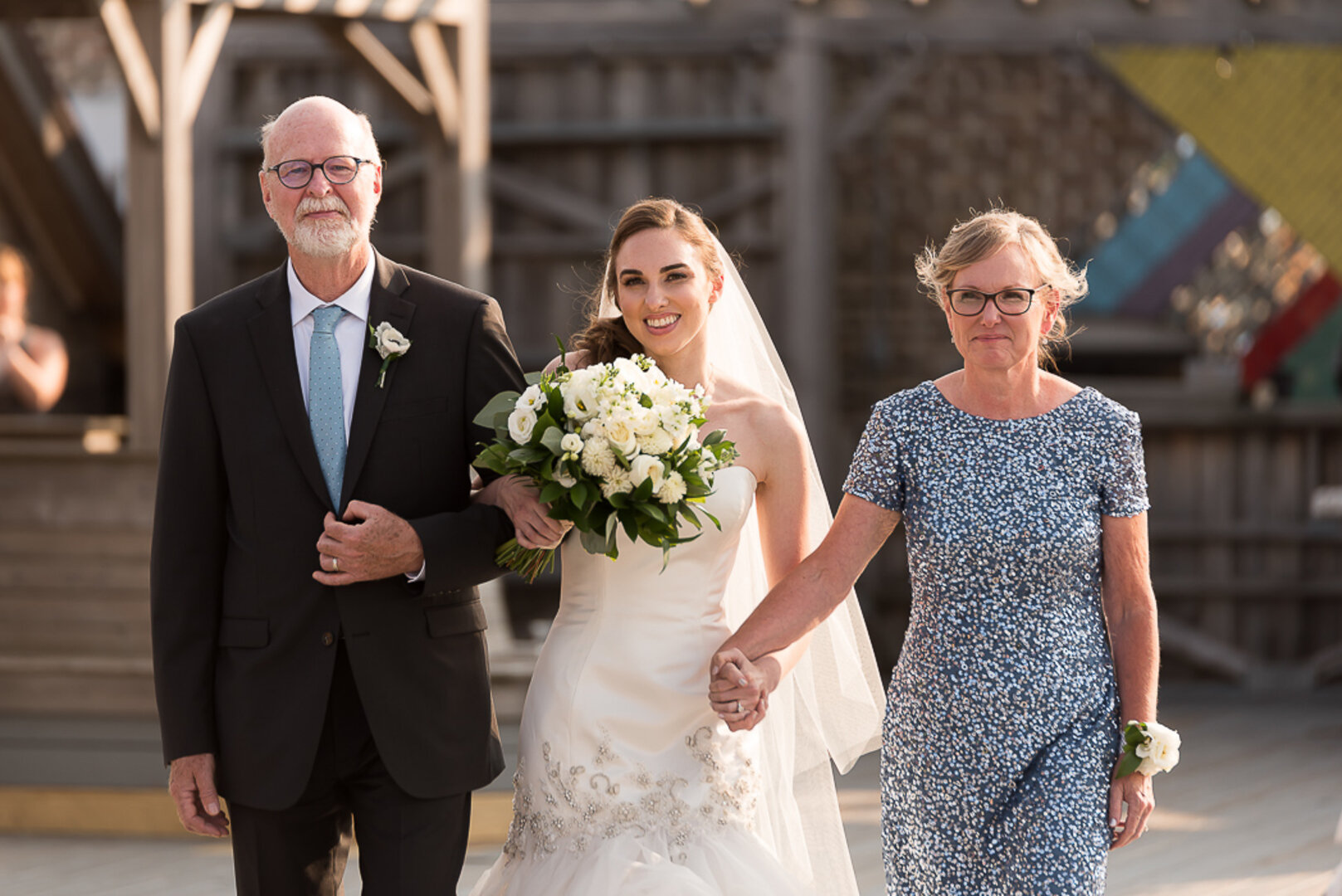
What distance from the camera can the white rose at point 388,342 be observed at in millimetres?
2746

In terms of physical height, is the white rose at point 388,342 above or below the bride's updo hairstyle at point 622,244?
below

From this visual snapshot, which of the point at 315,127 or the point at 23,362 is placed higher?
the point at 315,127

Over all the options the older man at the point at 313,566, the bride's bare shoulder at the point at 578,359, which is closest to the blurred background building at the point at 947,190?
the bride's bare shoulder at the point at 578,359

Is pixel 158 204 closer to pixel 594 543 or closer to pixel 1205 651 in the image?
pixel 594 543

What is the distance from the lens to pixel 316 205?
270cm

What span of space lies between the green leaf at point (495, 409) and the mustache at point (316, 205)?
439mm

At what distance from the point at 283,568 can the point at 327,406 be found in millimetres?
303

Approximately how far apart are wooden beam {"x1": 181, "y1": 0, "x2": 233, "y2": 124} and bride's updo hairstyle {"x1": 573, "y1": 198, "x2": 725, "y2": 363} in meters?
3.52

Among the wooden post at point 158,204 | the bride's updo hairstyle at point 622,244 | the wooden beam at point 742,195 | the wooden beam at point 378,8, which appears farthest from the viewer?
the wooden beam at point 742,195

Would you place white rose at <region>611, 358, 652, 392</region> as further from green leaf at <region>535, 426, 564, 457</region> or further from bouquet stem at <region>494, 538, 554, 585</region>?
bouquet stem at <region>494, 538, 554, 585</region>

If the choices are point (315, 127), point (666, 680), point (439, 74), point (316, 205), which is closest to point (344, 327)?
point (316, 205)

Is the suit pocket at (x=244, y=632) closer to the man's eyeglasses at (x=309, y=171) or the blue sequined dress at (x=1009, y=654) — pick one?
the man's eyeglasses at (x=309, y=171)

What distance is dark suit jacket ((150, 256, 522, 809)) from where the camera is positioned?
8.96 ft

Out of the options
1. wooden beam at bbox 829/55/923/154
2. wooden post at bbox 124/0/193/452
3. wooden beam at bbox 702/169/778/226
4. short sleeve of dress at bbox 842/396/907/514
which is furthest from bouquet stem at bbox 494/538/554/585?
wooden beam at bbox 829/55/923/154
